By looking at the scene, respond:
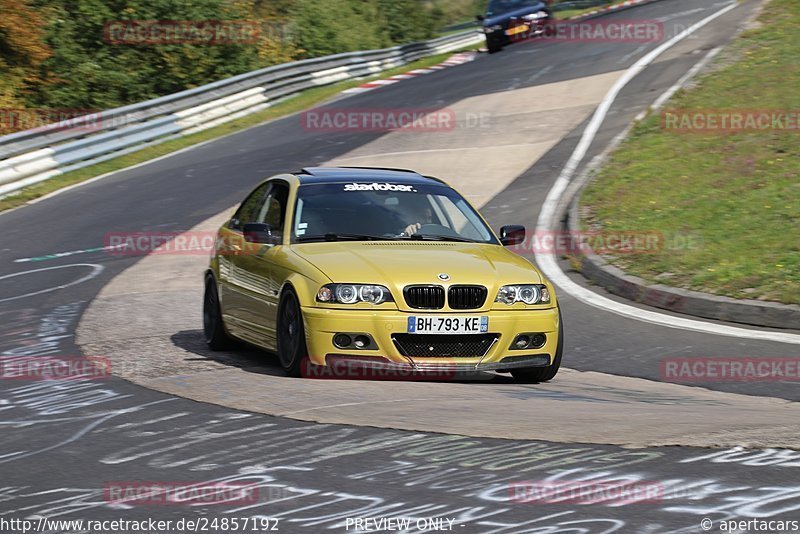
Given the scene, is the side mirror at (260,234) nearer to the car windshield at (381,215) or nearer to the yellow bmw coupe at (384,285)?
the yellow bmw coupe at (384,285)

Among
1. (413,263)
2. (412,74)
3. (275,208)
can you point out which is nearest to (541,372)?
(413,263)

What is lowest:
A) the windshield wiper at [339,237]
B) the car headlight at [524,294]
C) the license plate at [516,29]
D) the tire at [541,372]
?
the tire at [541,372]

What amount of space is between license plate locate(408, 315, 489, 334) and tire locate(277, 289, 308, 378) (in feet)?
2.43

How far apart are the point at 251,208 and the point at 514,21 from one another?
3003 cm

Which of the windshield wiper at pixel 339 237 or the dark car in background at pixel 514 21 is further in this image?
the dark car in background at pixel 514 21

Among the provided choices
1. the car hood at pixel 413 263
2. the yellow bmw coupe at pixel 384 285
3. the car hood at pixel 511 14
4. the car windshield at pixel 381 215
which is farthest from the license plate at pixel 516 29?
the car hood at pixel 413 263

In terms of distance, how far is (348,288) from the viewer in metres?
A: 8.20

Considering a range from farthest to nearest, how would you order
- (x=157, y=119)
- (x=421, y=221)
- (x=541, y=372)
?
(x=157, y=119) < (x=421, y=221) < (x=541, y=372)

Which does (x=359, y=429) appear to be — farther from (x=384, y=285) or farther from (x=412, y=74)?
(x=412, y=74)

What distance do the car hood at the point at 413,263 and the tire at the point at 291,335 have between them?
12.7 inches

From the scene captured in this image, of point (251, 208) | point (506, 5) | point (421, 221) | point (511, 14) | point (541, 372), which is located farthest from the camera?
point (506, 5)

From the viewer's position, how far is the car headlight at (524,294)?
8414 millimetres

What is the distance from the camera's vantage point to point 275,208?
9844 mm

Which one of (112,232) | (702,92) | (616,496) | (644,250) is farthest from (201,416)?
(702,92)
